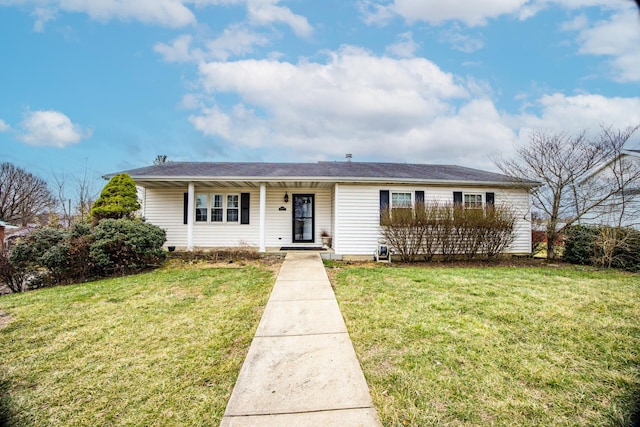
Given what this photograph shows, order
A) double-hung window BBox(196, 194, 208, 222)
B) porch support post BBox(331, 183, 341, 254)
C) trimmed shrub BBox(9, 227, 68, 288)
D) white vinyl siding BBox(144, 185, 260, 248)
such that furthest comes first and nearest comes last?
1. double-hung window BBox(196, 194, 208, 222)
2. white vinyl siding BBox(144, 185, 260, 248)
3. porch support post BBox(331, 183, 341, 254)
4. trimmed shrub BBox(9, 227, 68, 288)

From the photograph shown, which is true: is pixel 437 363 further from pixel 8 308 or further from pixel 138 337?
pixel 8 308

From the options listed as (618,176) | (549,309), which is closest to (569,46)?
(618,176)

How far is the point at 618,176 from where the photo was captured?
361 inches

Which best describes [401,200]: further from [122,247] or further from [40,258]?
[40,258]

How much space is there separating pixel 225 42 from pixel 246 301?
10.8 m

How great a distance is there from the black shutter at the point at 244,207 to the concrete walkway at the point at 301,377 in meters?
7.44

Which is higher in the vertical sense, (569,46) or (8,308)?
(569,46)

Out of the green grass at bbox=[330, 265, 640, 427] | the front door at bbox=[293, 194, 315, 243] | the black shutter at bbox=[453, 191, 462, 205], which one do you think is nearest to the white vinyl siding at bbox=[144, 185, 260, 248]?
the front door at bbox=[293, 194, 315, 243]

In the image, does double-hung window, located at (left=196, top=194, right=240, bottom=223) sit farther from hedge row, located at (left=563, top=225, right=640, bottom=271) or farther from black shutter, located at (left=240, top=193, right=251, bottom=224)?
hedge row, located at (left=563, top=225, right=640, bottom=271)

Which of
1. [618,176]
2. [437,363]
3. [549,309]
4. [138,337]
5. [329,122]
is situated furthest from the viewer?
[329,122]

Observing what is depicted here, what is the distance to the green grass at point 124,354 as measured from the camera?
2.12 metres

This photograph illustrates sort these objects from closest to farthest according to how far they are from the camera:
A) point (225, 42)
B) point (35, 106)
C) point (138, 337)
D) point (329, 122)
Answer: point (138, 337) → point (225, 42) → point (35, 106) → point (329, 122)

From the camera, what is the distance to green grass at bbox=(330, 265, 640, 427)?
2.10 meters

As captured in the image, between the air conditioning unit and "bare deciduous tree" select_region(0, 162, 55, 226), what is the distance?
25539mm
